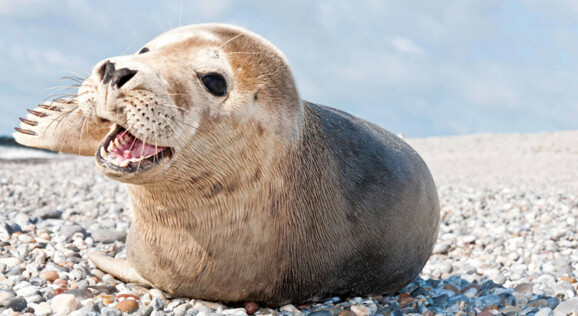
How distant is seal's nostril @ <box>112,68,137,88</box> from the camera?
300 centimetres

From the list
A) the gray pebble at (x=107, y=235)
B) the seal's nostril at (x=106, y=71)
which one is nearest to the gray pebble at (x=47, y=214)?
the gray pebble at (x=107, y=235)

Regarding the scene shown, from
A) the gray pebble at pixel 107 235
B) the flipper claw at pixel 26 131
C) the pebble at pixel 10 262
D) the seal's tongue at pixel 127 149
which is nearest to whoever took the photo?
the seal's tongue at pixel 127 149

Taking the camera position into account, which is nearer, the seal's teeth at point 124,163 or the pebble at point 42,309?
the seal's teeth at point 124,163

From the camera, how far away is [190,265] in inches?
147

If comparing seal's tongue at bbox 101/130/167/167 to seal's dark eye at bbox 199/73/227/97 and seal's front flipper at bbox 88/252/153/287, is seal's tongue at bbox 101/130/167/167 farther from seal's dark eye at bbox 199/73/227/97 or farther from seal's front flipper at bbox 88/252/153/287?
seal's front flipper at bbox 88/252/153/287

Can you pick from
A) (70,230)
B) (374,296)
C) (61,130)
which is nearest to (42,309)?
(61,130)

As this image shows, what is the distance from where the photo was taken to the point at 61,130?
3902 millimetres

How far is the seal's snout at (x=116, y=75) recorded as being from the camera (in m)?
3.01

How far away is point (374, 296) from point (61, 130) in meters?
2.53

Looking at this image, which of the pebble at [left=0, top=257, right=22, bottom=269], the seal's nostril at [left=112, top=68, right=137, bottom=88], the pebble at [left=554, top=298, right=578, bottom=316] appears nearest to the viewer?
the seal's nostril at [left=112, top=68, right=137, bottom=88]

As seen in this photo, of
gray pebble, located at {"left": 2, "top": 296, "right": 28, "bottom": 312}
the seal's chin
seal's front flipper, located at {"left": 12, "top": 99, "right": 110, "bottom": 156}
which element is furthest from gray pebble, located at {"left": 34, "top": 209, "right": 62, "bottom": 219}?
the seal's chin

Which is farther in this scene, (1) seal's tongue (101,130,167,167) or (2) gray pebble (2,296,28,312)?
(2) gray pebble (2,296,28,312)

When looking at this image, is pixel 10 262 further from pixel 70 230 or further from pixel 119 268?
pixel 70 230

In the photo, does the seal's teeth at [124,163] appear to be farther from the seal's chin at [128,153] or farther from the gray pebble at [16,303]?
the gray pebble at [16,303]
